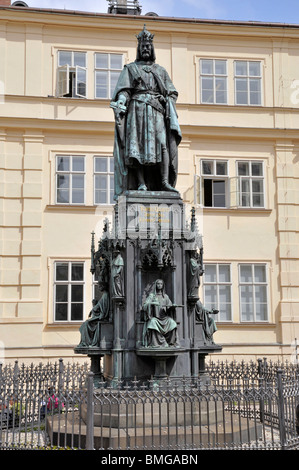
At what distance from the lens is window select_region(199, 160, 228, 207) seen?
21.5 metres

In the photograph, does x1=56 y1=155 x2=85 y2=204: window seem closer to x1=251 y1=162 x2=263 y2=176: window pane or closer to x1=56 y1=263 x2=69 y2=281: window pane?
x1=56 y1=263 x2=69 y2=281: window pane

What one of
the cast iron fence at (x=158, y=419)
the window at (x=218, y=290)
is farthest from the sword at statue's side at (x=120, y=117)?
the window at (x=218, y=290)

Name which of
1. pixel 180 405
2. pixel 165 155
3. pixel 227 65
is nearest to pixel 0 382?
pixel 180 405

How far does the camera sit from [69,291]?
20.0m

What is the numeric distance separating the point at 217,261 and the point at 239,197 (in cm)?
244

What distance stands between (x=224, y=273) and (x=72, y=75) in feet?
28.8

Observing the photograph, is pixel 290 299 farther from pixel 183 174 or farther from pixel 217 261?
pixel 183 174

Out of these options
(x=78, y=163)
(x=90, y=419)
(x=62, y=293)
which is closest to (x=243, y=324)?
(x=62, y=293)

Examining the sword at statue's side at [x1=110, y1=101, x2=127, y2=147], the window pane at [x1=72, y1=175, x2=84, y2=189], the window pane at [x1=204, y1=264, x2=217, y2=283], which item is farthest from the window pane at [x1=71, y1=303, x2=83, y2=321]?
the sword at statue's side at [x1=110, y1=101, x2=127, y2=147]

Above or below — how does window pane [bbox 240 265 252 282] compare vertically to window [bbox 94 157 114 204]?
below

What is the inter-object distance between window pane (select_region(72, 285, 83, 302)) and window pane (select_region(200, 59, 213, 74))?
358 inches

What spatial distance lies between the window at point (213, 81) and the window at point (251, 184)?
256cm

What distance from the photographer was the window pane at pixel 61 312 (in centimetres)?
1984

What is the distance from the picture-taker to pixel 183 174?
21.3 metres
